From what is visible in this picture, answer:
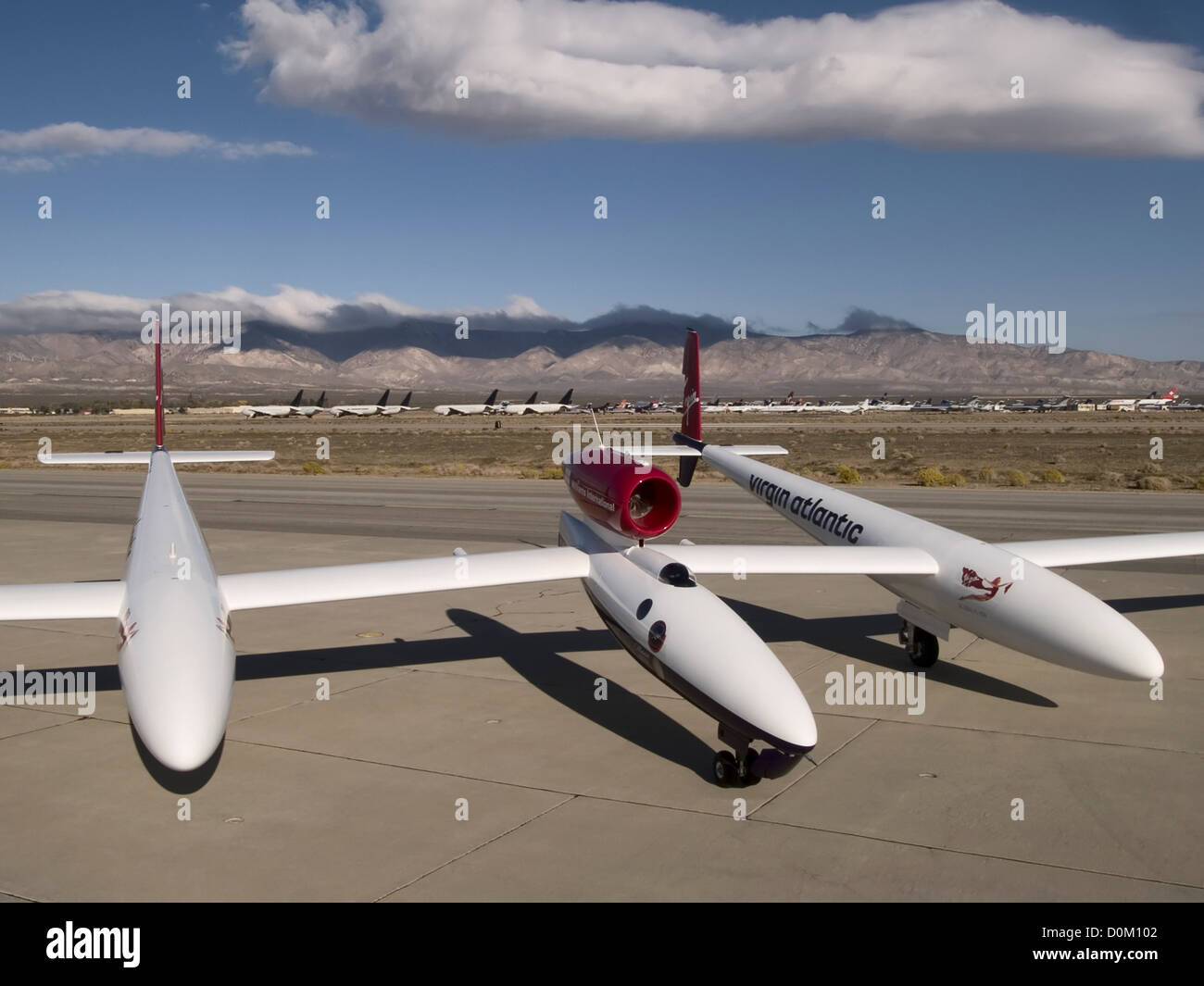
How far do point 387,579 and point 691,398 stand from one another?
1142 centimetres

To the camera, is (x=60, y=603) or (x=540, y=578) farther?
(x=540, y=578)

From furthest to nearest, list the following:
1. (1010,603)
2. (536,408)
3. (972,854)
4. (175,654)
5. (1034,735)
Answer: (536,408) < (1010,603) < (1034,735) < (175,654) < (972,854)

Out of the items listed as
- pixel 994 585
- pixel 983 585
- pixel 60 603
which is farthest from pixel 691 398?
pixel 60 603

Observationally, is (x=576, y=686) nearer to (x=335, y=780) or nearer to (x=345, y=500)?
→ (x=335, y=780)

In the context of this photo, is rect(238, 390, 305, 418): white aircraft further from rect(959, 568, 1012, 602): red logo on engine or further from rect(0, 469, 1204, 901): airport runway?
rect(959, 568, 1012, 602): red logo on engine

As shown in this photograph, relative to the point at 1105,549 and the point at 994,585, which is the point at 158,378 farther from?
the point at 1105,549

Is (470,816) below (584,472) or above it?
below

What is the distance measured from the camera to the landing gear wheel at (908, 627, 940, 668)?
1379 cm

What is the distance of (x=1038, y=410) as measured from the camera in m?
171

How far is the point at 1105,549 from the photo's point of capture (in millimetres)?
14641

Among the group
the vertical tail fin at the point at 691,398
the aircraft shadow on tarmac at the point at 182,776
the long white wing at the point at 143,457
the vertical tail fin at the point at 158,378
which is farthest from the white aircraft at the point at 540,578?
the vertical tail fin at the point at 691,398
